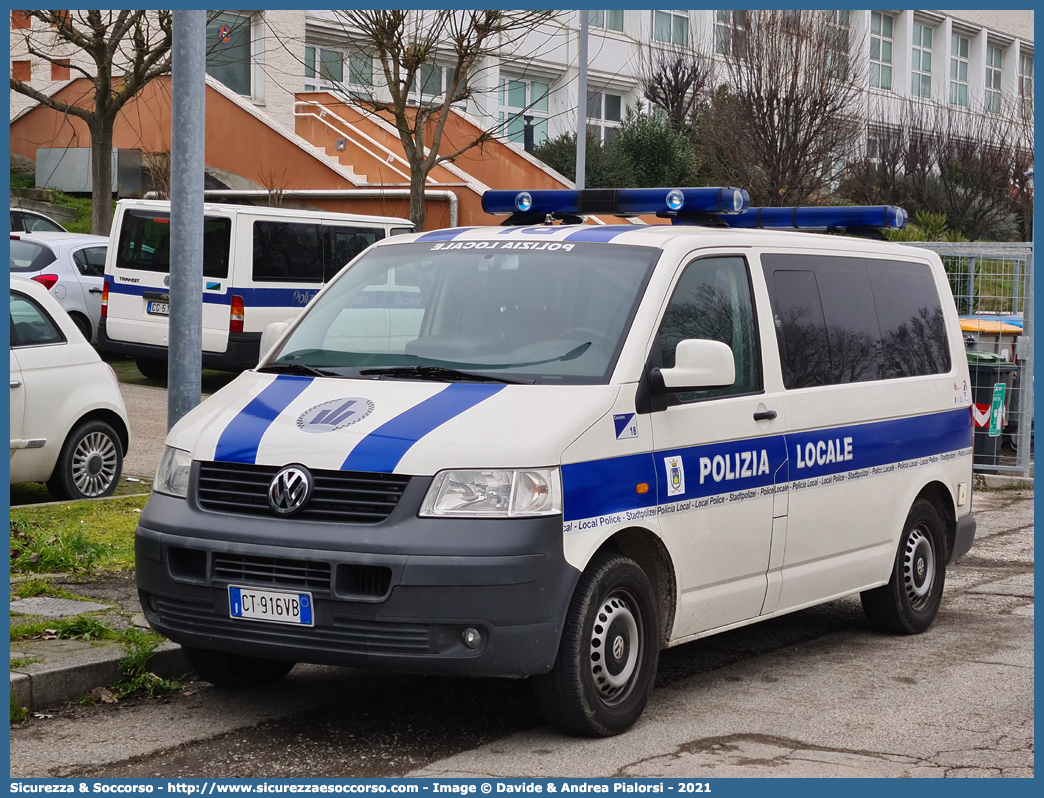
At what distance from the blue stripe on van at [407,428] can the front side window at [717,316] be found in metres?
0.89

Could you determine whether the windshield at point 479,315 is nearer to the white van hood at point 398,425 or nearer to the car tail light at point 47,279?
the white van hood at point 398,425

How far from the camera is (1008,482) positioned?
14.3 meters

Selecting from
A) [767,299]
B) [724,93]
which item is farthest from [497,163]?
[767,299]

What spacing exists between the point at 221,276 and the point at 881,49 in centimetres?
3983

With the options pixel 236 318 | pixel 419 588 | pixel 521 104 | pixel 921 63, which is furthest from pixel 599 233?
pixel 921 63

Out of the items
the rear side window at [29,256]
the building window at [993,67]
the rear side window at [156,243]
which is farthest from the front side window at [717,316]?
the building window at [993,67]

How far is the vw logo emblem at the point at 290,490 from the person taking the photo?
17.2ft

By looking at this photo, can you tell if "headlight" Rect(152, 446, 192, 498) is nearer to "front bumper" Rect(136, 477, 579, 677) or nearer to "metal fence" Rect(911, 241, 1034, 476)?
"front bumper" Rect(136, 477, 579, 677)

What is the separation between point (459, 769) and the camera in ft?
16.7

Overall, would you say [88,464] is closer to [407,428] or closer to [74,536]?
[74,536]

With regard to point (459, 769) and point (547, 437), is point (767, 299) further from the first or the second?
point (459, 769)

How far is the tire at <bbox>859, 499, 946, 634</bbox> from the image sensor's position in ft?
24.7

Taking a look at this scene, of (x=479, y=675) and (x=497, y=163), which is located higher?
(x=497, y=163)

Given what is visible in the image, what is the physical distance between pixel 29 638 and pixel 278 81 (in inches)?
1159
